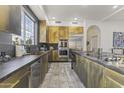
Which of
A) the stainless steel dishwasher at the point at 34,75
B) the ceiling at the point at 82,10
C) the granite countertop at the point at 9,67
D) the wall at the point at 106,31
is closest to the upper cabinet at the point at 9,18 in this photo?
the granite countertop at the point at 9,67

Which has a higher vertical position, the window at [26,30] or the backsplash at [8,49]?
the window at [26,30]

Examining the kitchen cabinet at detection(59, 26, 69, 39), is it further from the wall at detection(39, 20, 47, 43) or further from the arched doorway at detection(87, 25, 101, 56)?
the wall at detection(39, 20, 47, 43)

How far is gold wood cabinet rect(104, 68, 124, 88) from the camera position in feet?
6.61

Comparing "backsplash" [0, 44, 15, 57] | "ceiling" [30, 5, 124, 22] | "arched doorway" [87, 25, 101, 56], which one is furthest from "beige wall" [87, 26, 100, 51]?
"backsplash" [0, 44, 15, 57]

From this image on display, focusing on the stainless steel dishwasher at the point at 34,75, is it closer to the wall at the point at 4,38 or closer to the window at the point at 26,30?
the wall at the point at 4,38

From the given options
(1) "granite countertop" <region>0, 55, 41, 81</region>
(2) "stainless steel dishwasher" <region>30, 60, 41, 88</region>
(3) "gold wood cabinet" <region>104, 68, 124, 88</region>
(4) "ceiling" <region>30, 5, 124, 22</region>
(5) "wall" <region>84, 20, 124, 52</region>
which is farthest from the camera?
(5) "wall" <region>84, 20, 124, 52</region>

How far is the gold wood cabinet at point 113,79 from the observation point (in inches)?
79.3

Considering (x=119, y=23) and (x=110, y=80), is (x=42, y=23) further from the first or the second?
(x=110, y=80)

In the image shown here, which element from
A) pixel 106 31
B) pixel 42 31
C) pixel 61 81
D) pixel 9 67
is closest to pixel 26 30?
pixel 61 81

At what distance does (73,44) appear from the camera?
1283 cm

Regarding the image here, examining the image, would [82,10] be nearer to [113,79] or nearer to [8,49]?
[8,49]
